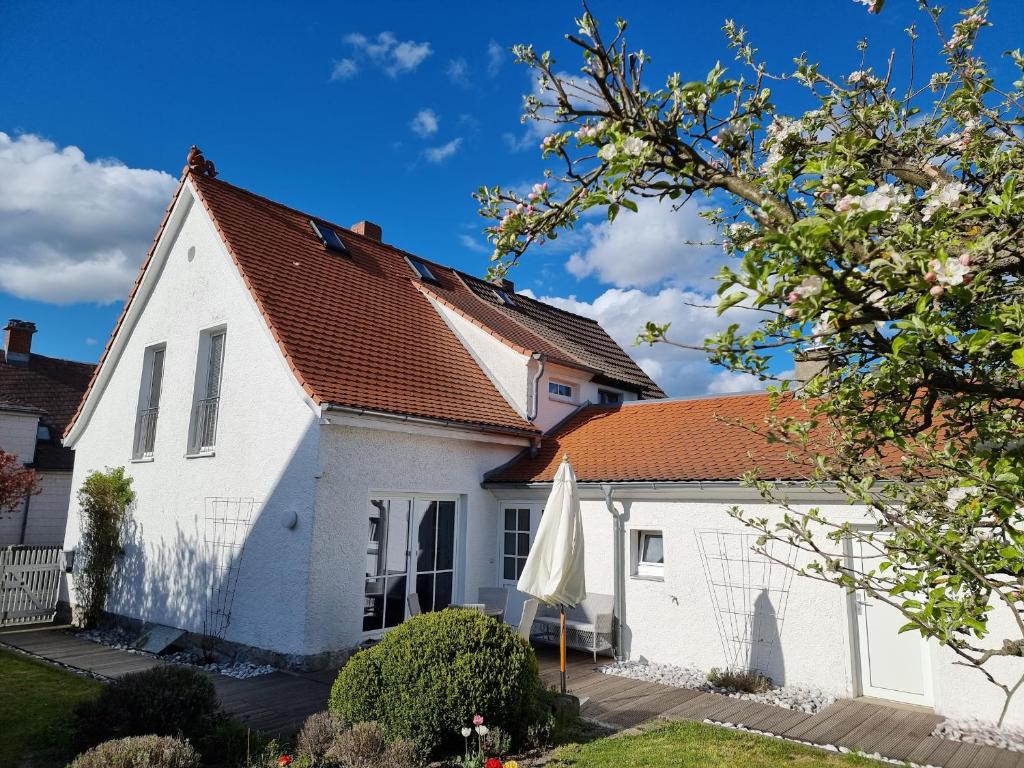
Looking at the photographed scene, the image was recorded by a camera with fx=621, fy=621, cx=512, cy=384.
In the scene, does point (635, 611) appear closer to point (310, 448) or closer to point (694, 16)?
point (310, 448)

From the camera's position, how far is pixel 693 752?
6.16 metres

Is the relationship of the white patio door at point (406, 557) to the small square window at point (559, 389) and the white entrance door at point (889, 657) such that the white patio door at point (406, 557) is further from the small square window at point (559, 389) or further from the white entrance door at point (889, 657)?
the white entrance door at point (889, 657)

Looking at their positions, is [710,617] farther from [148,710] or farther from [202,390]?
[202,390]

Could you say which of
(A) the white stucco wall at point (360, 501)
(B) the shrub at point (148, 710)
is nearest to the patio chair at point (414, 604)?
(A) the white stucco wall at point (360, 501)

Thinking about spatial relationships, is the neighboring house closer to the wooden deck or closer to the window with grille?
the wooden deck

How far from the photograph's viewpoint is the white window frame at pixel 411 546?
10.3m

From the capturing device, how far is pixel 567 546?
8859mm

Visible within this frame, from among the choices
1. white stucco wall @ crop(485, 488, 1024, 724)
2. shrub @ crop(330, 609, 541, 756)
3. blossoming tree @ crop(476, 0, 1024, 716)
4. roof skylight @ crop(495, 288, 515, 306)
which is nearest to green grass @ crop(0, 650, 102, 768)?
shrub @ crop(330, 609, 541, 756)

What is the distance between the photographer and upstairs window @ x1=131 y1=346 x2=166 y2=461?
44.3ft

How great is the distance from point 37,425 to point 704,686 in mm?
22697

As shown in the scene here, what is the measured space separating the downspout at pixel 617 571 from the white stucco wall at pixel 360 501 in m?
2.71

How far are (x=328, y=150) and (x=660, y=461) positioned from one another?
28.4 feet

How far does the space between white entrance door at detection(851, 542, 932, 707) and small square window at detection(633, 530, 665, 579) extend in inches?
117

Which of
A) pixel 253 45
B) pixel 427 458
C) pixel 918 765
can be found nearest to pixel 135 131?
pixel 253 45
